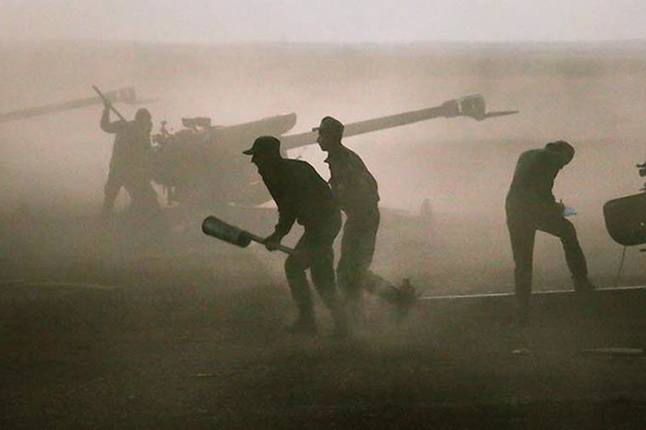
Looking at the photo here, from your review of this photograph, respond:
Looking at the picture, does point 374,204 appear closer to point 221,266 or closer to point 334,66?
point 221,266

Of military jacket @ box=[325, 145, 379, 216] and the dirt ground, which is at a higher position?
military jacket @ box=[325, 145, 379, 216]

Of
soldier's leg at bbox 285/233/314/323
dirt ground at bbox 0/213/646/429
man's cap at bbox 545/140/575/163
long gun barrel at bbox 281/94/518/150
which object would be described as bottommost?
dirt ground at bbox 0/213/646/429

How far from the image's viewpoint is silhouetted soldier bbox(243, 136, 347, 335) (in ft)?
40.6

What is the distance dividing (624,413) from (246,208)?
14.5 metres

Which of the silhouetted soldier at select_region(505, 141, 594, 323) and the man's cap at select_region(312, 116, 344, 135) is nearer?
the man's cap at select_region(312, 116, 344, 135)

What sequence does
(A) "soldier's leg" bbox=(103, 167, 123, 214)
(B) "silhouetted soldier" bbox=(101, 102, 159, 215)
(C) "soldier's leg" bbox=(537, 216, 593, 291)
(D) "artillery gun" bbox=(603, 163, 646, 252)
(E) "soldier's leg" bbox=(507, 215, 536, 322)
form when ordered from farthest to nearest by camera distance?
(A) "soldier's leg" bbox=(103, 167, 123, 214)
(B) "silhouetted soldier" bbox=(101, 102, 159, 215)
(D) "artillery gun" bbox=(603, 163, 646, 252)
(C) "soldier's leg" bbox=(537, 216, 593, 291)
(E) "soldier's leg" bbox=(507, 215, 536, 322)

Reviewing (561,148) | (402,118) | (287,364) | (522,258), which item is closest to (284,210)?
(287,364)

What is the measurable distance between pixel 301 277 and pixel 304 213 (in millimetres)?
591

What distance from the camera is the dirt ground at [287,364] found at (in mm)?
9492

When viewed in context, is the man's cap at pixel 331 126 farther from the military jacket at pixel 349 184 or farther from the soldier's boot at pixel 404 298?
the soldier's boot at pixel 404 298

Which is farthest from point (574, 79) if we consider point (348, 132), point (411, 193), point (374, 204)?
point (374, 204)

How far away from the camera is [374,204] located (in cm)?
1284

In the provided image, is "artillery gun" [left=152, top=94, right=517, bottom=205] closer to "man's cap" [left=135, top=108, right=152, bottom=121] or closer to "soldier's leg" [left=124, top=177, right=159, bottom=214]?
"soldier's leg" [left=124, top=177, right=159, bottom=214]

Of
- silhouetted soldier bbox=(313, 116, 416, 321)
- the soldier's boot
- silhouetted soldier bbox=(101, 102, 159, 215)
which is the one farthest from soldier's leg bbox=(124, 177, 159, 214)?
the soldier's boot
